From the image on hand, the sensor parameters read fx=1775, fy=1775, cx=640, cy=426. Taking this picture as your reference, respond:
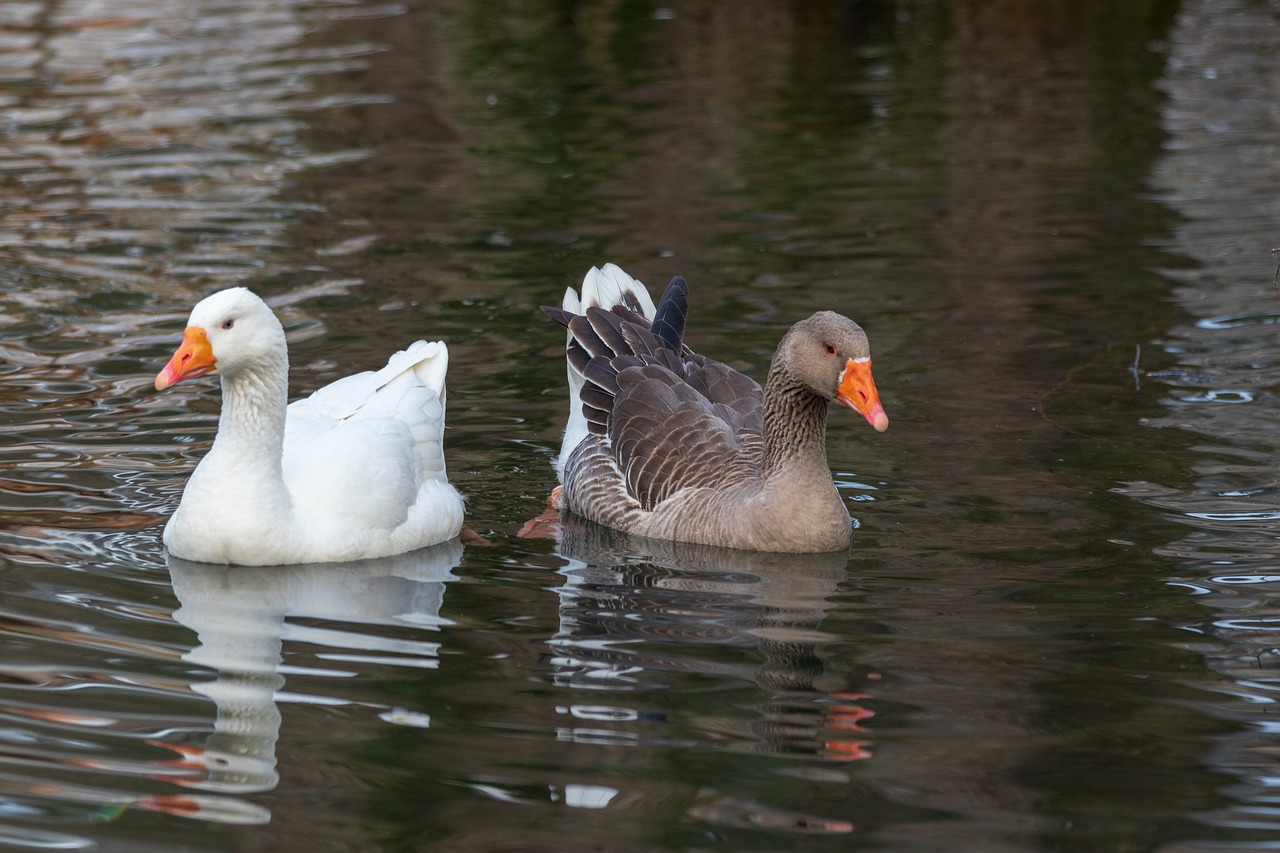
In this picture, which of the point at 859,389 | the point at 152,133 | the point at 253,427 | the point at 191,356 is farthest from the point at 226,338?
the point at 152,133

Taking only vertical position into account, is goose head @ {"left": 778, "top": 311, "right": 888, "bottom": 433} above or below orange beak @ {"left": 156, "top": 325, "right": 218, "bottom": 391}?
below

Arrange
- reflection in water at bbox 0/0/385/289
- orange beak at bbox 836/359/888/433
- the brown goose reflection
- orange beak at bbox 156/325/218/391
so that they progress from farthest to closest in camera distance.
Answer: reflection in water at bbox 0/0/385/289
orange beak at bbox 836/359/888/433
orange beak at bbox 156/325/218/391
the brown goose reflection

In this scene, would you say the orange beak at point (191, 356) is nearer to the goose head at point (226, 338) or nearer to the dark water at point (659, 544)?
the goose head at point (226, 338)

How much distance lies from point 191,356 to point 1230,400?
21.1 ft

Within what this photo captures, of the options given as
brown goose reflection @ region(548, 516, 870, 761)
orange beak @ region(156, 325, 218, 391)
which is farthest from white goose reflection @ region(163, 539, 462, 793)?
orange beak @ region(156, 325, 218, 391)

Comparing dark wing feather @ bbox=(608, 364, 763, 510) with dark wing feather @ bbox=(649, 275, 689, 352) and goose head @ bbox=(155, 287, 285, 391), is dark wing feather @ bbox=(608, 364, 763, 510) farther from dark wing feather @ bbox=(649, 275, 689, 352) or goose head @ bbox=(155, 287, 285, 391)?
goose head @ bbox=(155, 287, 285, 391)

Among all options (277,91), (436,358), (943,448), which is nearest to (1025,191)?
(943,448)

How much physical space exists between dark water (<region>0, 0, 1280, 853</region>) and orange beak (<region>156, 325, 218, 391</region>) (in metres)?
1.02

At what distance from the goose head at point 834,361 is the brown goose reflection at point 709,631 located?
2.81 feet

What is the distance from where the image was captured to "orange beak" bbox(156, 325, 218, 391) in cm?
810

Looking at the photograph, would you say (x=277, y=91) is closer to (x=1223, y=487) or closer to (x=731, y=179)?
(x=731, y=179)

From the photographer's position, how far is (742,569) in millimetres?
8828

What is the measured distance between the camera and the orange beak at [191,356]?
26.6 ft

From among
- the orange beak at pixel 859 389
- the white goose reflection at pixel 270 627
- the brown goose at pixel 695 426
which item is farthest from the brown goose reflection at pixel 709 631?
the orange beak at pixel 859 389
